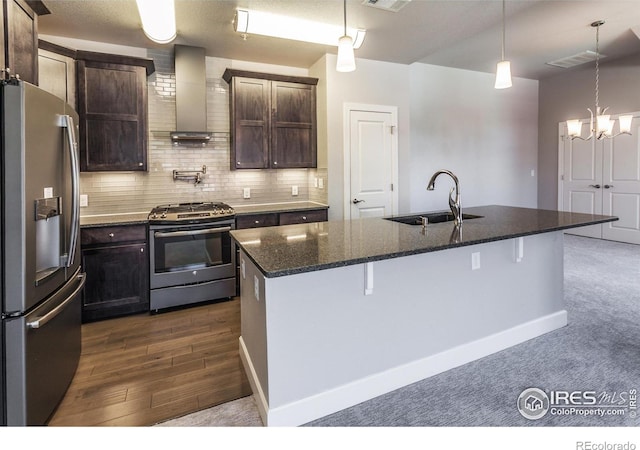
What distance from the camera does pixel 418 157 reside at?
568 centimetres

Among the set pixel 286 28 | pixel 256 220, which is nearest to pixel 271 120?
pixel 286 28

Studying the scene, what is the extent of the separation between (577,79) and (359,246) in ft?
22.1

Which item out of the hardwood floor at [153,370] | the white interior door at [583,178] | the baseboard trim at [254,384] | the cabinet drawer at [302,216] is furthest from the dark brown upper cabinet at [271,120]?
the white interior door at [583,178]

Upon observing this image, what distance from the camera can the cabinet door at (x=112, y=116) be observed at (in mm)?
3432

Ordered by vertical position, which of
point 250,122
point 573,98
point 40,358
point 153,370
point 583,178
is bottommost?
point 153,370

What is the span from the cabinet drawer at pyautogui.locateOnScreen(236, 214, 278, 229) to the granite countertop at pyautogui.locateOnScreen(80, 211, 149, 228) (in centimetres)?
93

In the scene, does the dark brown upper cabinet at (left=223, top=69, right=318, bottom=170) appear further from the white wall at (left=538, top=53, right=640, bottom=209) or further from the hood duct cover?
the white wall at (left=538, top=53, right=640, bottom=209)

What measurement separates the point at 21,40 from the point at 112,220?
5.32 ft

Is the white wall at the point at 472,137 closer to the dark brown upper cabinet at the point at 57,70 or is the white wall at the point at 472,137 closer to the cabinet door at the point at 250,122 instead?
the cabinet door at the point at 250,122

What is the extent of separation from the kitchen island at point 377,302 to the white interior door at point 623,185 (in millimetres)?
4375

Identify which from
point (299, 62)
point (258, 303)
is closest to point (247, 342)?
point (258, 303)

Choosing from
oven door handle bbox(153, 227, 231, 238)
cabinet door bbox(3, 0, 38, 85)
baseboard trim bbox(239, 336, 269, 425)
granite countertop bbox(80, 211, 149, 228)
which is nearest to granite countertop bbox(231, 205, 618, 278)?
baseboard trim bbox(239, 336, 269, 425)

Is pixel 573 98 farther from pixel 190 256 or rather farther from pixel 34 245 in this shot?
pixel 34 245

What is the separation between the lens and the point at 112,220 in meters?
3.42
